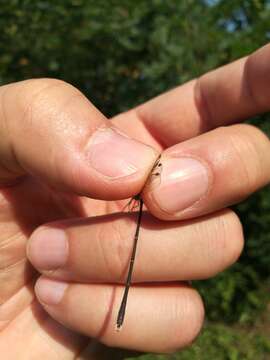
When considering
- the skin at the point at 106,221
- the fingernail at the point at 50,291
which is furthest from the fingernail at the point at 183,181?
the fingernail at the point at 50,291

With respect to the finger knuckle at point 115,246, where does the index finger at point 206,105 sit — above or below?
above

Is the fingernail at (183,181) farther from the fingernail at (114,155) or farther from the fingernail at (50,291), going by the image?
the fingernail at (50,291)

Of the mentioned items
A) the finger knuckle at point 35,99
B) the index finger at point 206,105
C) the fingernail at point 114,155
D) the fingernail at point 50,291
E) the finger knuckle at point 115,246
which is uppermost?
the finger knuckle at point 35,99

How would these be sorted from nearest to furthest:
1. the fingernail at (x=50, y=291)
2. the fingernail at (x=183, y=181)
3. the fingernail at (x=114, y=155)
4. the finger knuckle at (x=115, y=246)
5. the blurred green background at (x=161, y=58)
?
the fingernail at (x=114, y=155) < the fingernail at (x=183, y=181) < the finger knuckle at (x=115, y=246) < the fingernail at (x=50, y=291) < the blurred green background at (x=161, y=58)

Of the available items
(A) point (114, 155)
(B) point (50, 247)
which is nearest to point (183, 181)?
(A) point (114, 155)

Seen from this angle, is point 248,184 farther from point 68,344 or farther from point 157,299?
point 68,344
